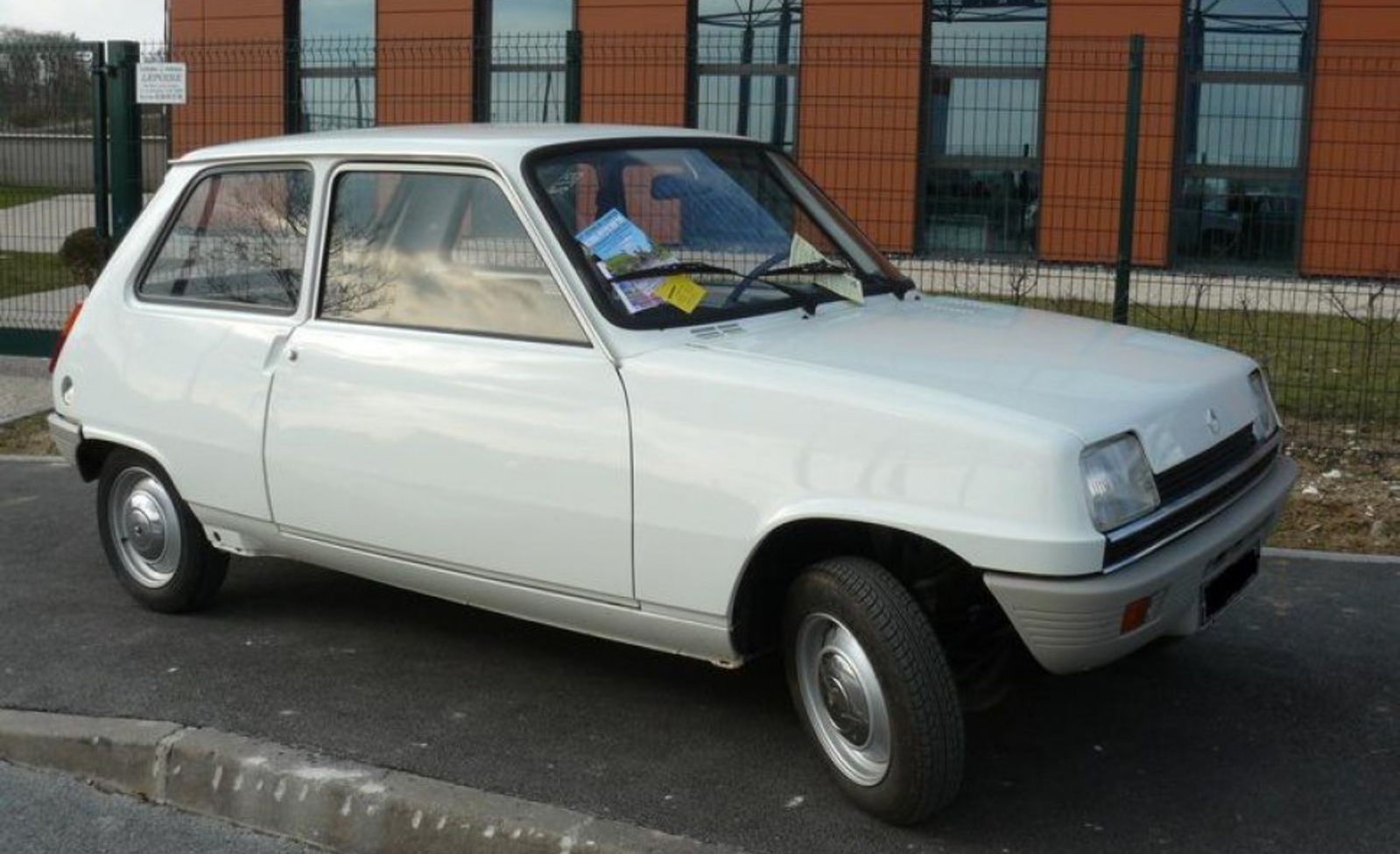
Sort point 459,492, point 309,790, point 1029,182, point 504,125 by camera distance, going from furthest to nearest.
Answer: point 1029,182
point 504,125
point 459,492
point 309,790

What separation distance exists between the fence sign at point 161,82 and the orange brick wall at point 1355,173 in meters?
7.82

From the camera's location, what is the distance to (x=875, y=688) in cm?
359

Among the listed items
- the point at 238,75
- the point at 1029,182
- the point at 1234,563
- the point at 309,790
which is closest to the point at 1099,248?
the point at 1029,182

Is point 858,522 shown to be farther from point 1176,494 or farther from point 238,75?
point 238,75

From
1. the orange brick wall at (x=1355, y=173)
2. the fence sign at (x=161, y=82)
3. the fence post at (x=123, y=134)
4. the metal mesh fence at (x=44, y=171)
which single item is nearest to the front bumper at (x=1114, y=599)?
the orange brick wall at (x=1355, y=173)

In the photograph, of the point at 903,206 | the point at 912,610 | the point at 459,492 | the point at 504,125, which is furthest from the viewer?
the point at 903,206

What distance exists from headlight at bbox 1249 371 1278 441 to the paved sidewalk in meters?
7.54

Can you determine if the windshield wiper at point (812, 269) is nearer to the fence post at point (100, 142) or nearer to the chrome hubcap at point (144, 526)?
the chrome hubcap at point (144, 526)

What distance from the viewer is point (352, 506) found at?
4523mm

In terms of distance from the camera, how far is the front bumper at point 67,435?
5.46 meters

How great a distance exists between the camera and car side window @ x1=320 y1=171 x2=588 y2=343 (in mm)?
4258

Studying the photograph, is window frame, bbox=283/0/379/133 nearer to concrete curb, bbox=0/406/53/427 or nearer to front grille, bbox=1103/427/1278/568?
concrete curb, bbox=0/406/53/427

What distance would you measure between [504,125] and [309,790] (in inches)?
92.4

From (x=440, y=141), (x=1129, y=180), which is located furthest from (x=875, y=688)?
(x=1129, y=180)
